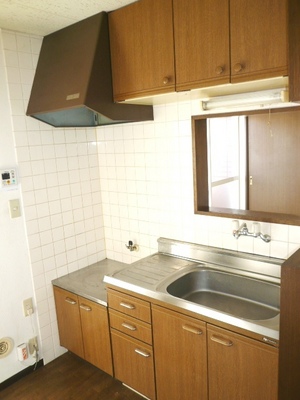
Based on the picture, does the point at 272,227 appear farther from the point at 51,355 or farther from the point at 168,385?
the point at 51,355

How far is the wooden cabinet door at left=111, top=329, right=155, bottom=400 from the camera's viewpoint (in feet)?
6.82

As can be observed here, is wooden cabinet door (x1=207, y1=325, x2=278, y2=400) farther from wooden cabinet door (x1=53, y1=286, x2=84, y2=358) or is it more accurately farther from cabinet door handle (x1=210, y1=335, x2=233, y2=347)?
wooden cabinet door (x1=53, y1=286, x2=84, y2=358)

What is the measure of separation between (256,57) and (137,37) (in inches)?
28.4

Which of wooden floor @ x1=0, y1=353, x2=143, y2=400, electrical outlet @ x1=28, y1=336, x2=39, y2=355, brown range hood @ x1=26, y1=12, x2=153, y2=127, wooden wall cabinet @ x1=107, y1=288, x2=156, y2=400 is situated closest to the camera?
brown range hood @ x1=26, y1=12, x2=153, y2=127

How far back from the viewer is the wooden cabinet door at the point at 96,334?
A: 2.32m

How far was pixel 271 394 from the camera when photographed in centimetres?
155

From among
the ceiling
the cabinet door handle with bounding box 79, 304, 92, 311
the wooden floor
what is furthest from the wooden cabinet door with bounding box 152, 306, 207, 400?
the ceiling

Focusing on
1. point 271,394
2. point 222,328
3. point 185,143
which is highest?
point 185,143

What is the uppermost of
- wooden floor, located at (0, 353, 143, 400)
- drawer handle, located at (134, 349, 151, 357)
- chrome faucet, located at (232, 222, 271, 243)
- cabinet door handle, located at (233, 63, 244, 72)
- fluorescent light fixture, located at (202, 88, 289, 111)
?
cabinet door handle, located at (233, 63, 244, 72)

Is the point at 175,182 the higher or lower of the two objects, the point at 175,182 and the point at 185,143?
the lower

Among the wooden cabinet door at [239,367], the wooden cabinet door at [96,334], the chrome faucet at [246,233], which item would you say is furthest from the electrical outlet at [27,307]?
the chrome faucet at [246,233]

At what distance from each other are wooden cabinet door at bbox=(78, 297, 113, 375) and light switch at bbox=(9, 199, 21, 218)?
0.76m

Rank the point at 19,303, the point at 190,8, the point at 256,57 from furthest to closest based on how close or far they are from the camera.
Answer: the point at 19,303 → the point at 190,8 → the point at 256,57

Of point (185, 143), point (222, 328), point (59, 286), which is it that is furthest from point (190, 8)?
point (59, 286)
